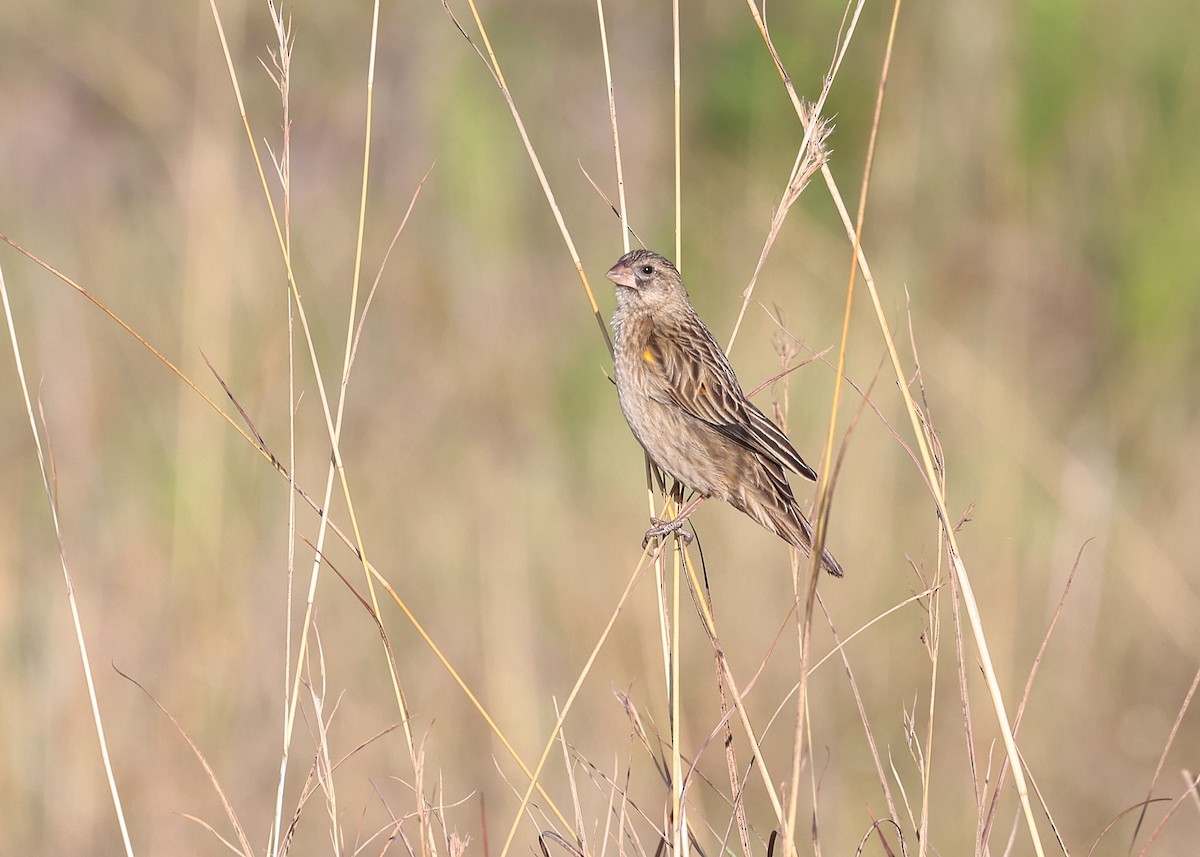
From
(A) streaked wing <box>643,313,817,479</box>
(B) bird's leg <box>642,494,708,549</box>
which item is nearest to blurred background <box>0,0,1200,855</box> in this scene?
(A) streaked wing <box>643,313,817,479</box>

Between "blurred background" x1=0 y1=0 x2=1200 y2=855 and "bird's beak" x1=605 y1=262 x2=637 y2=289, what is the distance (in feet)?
2.32

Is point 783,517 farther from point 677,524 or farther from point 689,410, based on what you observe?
point 677,524

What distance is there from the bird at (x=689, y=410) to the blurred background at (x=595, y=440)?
56 centimetres

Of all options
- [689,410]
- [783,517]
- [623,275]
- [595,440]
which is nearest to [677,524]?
[783,517]

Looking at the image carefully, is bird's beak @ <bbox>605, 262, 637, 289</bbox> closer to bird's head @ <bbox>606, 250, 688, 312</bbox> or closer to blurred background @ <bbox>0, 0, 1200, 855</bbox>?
bird's head @ <bbox>606, 250, 688, 312</bbox>

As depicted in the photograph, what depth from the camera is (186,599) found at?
223 inches

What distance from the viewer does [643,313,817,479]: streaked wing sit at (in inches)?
152

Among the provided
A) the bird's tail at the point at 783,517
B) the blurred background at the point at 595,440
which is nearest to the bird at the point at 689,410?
the bird's tail at the point at 783,517

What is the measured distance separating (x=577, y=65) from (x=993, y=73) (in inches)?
206

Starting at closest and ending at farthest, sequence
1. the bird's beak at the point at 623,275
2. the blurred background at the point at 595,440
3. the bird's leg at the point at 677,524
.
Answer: the bird's leg at the point at 677,524
the bird's beak at the point at 623,275
the blurred background at the point at 595,440

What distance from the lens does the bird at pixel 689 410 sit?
3.89 meters

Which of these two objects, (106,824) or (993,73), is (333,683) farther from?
A: (993,73)

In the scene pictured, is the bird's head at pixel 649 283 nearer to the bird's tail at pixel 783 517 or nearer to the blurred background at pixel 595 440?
the blurred background at pixel 595 440

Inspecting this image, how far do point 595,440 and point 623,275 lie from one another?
9.69 ft
